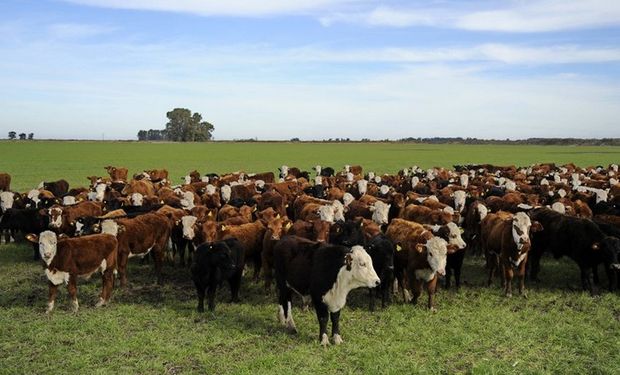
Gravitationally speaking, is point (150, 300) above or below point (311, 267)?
below

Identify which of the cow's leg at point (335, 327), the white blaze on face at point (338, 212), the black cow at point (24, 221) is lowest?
the cow's leg at point (335, 327)

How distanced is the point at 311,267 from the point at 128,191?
1267cm

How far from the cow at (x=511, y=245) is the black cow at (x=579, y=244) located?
84 cm

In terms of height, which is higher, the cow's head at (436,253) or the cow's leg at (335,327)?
the cow's head at (436,253)

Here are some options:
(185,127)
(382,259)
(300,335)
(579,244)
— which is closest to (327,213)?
(382,259)

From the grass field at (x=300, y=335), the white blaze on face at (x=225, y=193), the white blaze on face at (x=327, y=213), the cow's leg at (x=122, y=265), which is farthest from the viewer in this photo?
the white blaze on face at (x=225, y=193)

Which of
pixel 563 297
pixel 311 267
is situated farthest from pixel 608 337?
pixel 311 267

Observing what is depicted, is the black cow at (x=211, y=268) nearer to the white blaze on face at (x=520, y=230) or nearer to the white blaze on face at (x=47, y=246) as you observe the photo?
the white blaze on face at (x=47, y=246)

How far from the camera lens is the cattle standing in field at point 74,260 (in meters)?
8.33

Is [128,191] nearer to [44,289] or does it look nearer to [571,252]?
[44,289]

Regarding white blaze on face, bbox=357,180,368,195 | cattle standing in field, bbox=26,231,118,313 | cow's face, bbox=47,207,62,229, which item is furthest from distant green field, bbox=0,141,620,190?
cattle standing in field, bbox=26,231,118,313

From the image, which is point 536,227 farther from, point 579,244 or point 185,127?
point 185,127

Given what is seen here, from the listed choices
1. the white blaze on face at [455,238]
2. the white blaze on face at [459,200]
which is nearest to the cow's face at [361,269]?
the white blaze on face at [455,238]

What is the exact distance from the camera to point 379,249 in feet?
28.3
